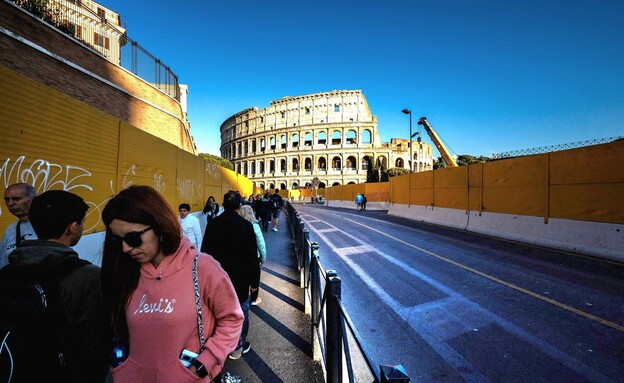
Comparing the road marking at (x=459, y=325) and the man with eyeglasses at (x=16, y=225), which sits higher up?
the man with eyeglasses at (x=16, y=225)

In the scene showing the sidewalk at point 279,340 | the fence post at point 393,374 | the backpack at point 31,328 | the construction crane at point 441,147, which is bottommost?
the sidewalk at point 279,340

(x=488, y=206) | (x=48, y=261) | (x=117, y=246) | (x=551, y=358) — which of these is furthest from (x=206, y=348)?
(x=488, y=206)

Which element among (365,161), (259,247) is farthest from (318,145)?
(259,247)

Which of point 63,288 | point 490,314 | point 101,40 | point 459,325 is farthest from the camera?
point 101,40

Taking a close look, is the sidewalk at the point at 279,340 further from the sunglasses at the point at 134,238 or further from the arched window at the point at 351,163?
the arched window at the point at 351,163

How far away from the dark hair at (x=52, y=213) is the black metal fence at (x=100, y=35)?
41.3 feet

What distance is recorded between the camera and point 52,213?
1628mm

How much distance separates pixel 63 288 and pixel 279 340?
3211mm

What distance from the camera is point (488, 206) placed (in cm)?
1284

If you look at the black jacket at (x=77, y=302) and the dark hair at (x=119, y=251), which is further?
the dark hair at (x=119, y=251)

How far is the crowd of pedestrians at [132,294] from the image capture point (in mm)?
1443

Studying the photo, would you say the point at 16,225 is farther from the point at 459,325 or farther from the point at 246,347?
the point at 459,325

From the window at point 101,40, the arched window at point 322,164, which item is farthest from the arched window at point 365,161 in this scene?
the window at point 101,40

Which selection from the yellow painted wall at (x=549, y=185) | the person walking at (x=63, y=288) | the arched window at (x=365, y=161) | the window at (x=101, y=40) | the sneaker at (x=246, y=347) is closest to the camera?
the person walking at (x=63, y=288)
